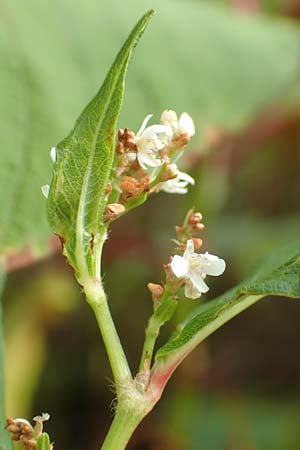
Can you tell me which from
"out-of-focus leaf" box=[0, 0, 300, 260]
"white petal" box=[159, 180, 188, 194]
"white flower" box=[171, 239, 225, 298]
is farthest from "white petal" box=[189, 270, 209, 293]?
"out-of-focus leaf" box=[0, 0, 300, 260]

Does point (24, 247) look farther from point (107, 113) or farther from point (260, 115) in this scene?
point (260, 115)

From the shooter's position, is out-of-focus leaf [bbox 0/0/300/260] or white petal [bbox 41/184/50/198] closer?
white petal [bbox 41/184/50/198]

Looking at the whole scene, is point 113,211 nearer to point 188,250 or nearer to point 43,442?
point 188,250

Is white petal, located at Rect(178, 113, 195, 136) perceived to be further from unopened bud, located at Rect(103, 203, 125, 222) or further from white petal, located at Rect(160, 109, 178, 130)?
unopened bud, located at Rect(103, 203, 125, 222)

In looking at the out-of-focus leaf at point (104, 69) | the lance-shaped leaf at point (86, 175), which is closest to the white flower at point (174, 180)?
the lance-shaped leaf at point (86, 175)

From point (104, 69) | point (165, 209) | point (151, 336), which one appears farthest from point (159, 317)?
point (165, 209)
